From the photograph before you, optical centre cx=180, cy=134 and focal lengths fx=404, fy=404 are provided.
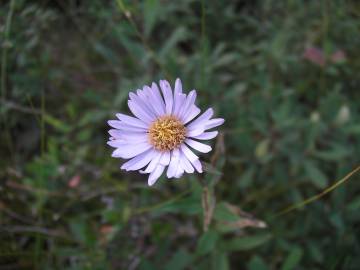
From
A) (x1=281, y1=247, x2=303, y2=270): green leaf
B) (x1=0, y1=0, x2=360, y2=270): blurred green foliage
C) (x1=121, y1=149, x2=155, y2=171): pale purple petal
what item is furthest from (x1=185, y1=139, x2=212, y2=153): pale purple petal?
(x1=281, y1=247, x2=303, y2=270): green leaf

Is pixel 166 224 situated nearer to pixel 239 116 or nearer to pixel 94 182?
pixel 94 182

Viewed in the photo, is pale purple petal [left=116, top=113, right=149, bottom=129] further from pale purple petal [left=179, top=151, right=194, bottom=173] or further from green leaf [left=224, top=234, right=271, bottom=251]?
green leaf [left=224, top=234, right=271, bottom=251]

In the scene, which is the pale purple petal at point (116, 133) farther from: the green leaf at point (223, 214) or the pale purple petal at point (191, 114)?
the green leaf at point (223, 214)

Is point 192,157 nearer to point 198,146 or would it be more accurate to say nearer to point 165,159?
point 198,146

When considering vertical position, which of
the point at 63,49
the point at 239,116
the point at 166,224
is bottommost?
the point at 166,224

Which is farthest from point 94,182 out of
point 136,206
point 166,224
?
point 166,224

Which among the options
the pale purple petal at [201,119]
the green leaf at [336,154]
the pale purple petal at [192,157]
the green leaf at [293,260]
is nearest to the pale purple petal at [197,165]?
the pale purple petal at [192,157]
